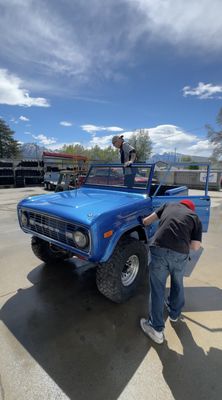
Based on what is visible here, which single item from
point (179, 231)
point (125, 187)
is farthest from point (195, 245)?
point (125, 187)

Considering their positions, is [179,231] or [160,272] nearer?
[179,231]

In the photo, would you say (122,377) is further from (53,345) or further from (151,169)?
(151,169)

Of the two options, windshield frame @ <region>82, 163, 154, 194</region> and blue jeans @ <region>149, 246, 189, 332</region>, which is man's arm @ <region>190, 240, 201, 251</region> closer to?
blue jeans @ <region>149, 246, 189, 332</region>

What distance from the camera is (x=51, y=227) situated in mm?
2709

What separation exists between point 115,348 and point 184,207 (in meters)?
1.55

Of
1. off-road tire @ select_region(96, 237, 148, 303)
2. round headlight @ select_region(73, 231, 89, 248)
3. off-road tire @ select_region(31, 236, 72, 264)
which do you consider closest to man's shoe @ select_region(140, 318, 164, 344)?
off-road tire @ select_region(96, 237, 148, 303)

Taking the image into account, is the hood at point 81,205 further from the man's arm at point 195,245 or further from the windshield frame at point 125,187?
the man's arm at point 195,245

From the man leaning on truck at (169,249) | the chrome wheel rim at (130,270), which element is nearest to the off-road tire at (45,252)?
the chrome wheel rim at (130,270)

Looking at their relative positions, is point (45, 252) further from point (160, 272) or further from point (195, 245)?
point (195, 245)

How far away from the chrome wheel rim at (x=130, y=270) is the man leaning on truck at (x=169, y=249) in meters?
0.64

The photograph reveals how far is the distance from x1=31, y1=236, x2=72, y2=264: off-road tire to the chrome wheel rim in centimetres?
105

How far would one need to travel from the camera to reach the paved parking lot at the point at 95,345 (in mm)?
1766

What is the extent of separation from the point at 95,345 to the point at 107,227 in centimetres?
118

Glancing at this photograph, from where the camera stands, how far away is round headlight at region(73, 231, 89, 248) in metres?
2.32
